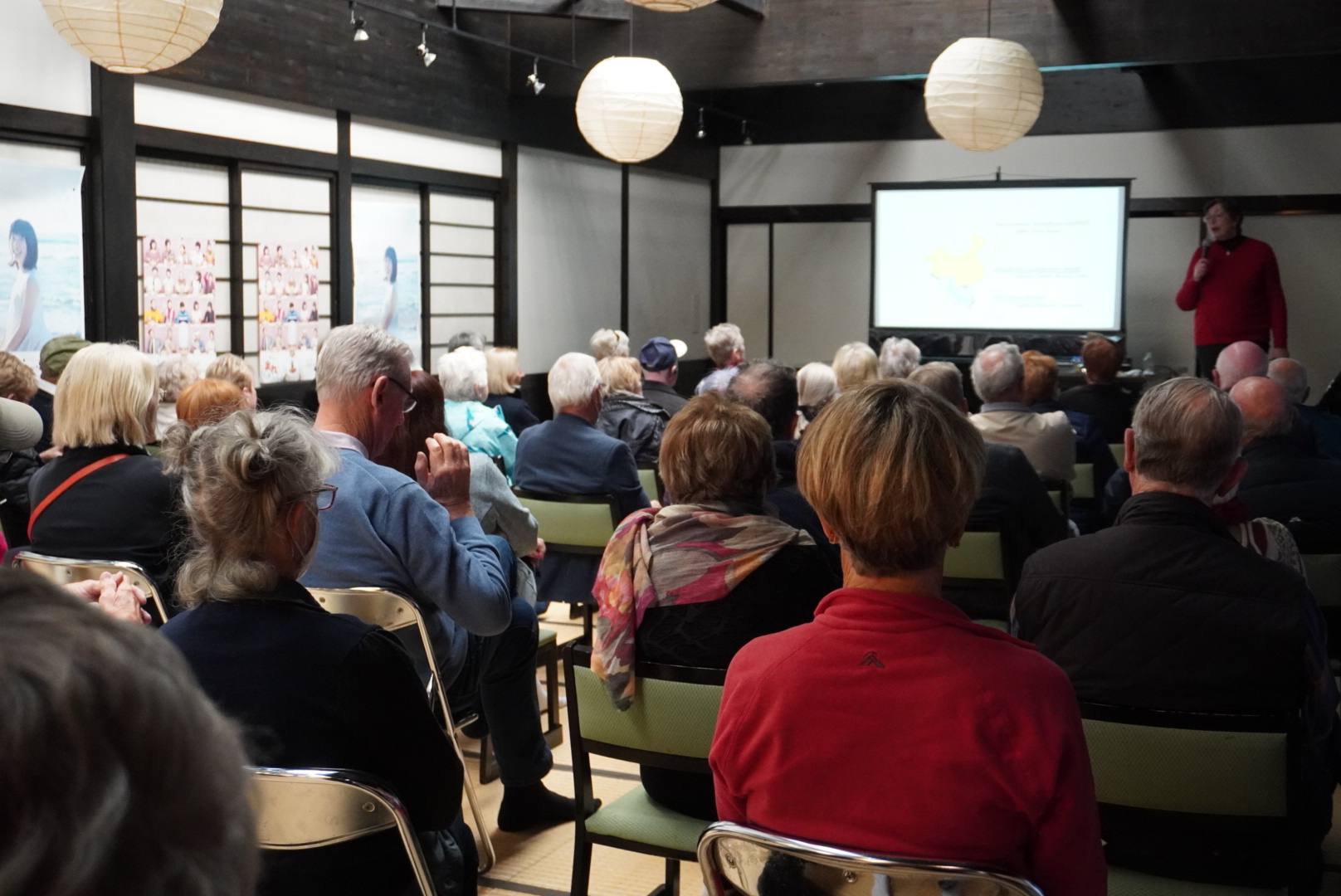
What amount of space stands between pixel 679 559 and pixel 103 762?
2107 millimetres

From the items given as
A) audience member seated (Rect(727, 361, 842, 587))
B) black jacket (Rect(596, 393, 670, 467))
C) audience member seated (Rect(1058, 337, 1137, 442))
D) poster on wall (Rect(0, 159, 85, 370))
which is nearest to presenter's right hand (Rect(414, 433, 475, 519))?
audience member seated (Rect(727, 361, 842, 587))

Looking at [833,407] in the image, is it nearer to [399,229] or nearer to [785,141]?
[399,229]

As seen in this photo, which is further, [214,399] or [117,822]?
[214,399]

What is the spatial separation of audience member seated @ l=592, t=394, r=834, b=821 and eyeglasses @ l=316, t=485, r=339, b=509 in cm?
59

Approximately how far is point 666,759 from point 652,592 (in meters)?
0.34

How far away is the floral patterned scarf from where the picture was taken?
8.29 ft

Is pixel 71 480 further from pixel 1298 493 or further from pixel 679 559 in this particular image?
pixel 1298 493

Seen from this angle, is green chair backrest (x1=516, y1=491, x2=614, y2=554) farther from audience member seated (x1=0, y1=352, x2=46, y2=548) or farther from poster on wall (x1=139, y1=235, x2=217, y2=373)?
poster on wall (x1=139, y1=235, x2=217, y2=373)

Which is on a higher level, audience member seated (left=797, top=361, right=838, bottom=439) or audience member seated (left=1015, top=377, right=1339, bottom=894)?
audience member seated (left=797, top=361, right=838, bottom=439)

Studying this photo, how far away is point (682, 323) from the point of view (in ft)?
41.8

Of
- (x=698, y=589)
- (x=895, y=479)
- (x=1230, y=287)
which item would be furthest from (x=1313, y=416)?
(x=895, y=479)

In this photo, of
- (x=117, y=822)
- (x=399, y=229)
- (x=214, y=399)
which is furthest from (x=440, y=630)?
(x=399, y=229)

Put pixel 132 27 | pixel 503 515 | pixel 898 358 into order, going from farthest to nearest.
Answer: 1. pixel 898 358
2. pixel 132 27
3. pixel 503 515

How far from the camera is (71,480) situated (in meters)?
3.27
